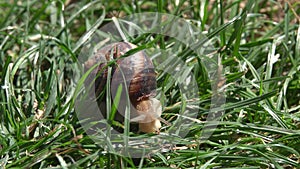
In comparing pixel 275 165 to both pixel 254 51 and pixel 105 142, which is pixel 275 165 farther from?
pixel 254 51

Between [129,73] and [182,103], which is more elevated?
[129,73]

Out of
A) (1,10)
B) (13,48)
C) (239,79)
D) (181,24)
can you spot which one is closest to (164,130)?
(239,79)

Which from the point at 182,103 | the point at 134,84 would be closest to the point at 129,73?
the point at 134,84

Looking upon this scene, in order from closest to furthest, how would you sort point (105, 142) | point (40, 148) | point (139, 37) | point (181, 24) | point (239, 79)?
point (105, 142) → point (40, 148) → point (239, 79) → point (139, 37) → point (181, 24)

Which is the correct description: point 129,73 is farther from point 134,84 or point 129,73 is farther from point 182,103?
point 182,103

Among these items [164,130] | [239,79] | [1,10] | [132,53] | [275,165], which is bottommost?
[275,165]
